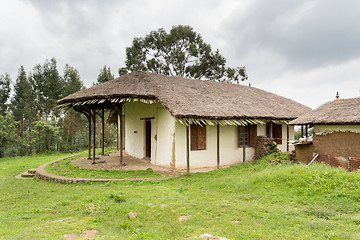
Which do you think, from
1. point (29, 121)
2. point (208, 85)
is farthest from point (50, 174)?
point (29, 121)

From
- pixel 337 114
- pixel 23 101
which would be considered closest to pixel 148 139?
pixel 337 114

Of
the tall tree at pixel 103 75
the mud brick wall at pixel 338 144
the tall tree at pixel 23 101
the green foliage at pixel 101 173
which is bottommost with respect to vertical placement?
the green foliage at pixel 101 173

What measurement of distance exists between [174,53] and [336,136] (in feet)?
57.9

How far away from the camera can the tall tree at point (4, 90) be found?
943 inches

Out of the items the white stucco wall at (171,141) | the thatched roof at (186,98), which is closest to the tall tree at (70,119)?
the white stucco wall at (171,141)

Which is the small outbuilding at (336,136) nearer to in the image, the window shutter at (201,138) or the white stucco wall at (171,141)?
the white stucco wall at (171,141)

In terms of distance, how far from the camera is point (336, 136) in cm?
933

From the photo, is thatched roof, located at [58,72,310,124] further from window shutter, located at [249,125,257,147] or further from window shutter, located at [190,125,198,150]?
window shutter, located at [190,125,198,150]

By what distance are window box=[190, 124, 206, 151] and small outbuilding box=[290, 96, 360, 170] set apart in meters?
4.52

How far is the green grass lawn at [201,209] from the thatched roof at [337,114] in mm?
3598

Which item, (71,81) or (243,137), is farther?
(71,81)

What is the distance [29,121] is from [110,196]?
2291 centimetres

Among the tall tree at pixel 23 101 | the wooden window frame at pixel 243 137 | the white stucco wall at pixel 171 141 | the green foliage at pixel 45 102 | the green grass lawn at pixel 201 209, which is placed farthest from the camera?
the tall tree at pixel 23 101

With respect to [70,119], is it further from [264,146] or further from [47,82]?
[264,146]
